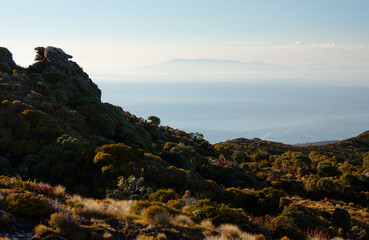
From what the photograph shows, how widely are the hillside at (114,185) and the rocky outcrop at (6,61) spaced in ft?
0.48

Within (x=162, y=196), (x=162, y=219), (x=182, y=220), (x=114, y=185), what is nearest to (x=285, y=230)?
(x=182, y=220)

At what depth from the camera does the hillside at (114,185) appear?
23.2 ft

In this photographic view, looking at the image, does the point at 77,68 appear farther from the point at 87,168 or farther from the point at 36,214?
the point at 36,214

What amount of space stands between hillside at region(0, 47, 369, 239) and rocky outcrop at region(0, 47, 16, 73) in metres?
0.15

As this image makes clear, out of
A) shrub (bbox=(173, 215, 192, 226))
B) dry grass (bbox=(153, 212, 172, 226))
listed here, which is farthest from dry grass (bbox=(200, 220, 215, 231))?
dry grass (bbox=(153, 212, 172, 226))

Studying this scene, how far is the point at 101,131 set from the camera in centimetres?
2236

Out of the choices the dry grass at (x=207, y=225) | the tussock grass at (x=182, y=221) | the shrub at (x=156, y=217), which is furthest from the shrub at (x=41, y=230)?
the dry grass at (x=207, y=225)

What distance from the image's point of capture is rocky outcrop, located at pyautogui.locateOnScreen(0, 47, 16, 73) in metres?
26.0

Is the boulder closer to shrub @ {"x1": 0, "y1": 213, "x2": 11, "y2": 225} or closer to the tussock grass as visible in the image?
shrub @ {"x1": 0, "y1": 213, "x2": 11, "y2": 225}

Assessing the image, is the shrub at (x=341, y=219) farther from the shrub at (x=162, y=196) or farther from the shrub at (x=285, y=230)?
the shrub at (x=162, y=196)

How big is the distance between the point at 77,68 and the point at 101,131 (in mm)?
16465

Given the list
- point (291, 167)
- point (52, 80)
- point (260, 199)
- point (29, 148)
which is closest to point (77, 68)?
point (52, 80)

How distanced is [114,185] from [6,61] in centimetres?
2541

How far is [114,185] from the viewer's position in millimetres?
12578
